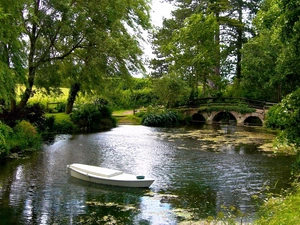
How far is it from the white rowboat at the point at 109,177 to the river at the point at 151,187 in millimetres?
206

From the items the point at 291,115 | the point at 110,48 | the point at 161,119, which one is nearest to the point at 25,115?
the point at 110,48

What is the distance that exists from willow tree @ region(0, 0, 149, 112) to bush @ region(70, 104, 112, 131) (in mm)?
5818

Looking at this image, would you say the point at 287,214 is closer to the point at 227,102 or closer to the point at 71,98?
the point at 71,98

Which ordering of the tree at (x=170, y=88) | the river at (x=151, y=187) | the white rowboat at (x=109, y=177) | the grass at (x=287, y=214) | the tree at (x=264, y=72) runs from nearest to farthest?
the grass at (x=287, y=214)
the river at (x=151, y=187)
the white rowboat at (x=109, y=177)
the tree at (x=264, y=72)
the tree at (x=170, y=88)

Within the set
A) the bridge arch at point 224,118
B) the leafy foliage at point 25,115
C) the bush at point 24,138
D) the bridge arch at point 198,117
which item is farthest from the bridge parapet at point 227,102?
the bush at point 24,138

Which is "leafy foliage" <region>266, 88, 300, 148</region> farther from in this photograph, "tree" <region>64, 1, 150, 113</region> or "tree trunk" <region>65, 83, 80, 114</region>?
"tree trunk" <region>65, 83, 80, 114</region>

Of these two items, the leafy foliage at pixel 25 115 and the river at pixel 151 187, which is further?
the leafy foliage at pixel 25 115

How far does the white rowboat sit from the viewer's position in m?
11.9

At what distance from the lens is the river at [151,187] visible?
30.9ft

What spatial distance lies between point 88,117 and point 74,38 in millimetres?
9923

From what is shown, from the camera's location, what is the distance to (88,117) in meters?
29.4

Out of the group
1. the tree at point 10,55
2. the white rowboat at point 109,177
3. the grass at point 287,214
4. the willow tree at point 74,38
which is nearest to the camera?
the grass at point 287,214

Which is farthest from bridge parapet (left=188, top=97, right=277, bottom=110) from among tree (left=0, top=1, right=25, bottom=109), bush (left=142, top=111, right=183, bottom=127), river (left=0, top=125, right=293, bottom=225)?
tree (left=0, top=1, right=25, bottom=109)

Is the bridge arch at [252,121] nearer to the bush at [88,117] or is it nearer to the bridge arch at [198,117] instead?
the bridge arch at [198,117]
